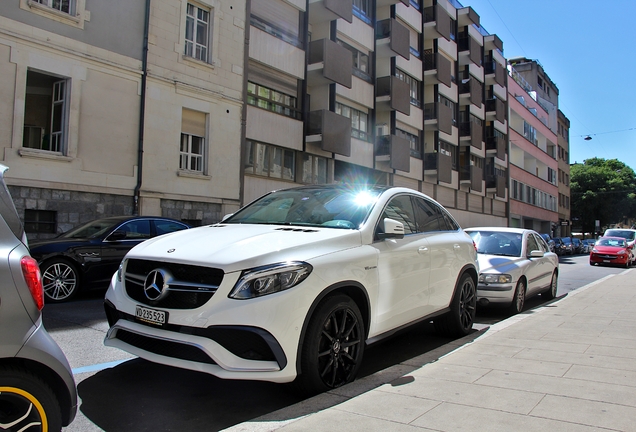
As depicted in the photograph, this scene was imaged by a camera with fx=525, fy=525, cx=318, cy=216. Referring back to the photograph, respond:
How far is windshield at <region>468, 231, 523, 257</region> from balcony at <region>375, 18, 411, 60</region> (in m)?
18.3

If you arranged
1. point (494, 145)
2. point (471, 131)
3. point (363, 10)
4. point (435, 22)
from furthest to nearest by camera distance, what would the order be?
point (494, 145) < point (471, 131) < point (435, 22) < point (363, 10)

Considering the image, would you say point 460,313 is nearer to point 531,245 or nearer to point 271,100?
point 531,245

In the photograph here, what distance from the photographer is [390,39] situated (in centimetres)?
2611

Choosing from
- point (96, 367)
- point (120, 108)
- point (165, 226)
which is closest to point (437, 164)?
point (120, 108)

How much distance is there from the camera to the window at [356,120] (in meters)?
24.1

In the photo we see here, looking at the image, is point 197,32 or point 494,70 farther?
point 494,70

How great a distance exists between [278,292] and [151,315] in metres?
0.92

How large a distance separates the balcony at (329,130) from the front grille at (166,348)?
17663 millimetres

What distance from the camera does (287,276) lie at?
3.64 meters

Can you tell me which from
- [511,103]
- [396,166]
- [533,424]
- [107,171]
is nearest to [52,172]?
[107,171]

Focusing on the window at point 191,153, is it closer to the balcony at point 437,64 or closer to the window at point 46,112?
the window at point 46,112

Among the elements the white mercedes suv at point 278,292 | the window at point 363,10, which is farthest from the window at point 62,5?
the window at point 363,10

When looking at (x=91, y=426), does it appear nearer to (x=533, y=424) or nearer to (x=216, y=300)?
(x=216, y=300)

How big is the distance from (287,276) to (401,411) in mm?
1145
